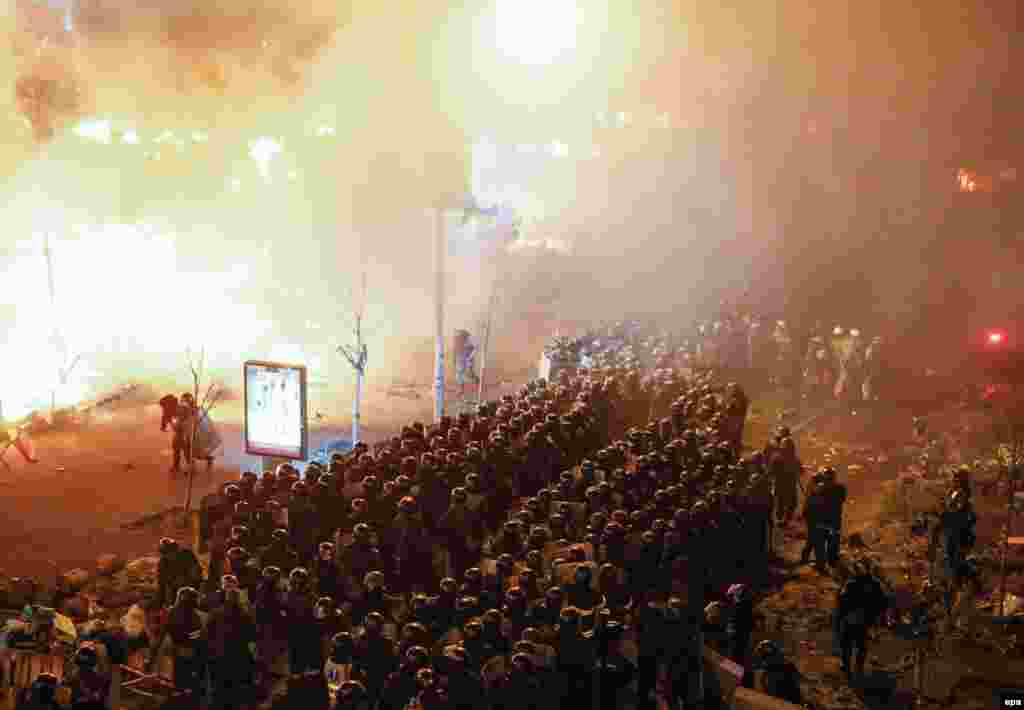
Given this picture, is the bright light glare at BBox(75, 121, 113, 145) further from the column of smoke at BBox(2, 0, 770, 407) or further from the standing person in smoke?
the standing person in smoke

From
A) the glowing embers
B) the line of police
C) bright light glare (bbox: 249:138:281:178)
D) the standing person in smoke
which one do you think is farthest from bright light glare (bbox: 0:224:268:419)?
the glowing embers

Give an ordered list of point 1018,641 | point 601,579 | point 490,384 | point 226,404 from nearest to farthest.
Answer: point 601,579 < point 1018,641 < point 226,404 < point 490,384

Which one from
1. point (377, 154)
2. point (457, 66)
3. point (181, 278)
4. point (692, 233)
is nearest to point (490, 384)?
point (377, 154)

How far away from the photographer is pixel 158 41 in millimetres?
24859

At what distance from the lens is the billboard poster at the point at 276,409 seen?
11.9 meters

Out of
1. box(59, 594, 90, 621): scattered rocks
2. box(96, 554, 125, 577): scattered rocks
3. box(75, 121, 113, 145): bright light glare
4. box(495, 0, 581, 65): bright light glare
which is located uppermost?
box(495, 0, 581, 65): bright light glare

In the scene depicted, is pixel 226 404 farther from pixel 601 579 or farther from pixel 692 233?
pixel 692 233

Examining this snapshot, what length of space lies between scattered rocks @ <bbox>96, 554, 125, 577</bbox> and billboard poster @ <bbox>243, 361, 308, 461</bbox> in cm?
206

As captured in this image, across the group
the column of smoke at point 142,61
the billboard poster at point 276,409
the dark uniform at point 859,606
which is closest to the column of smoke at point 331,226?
the column of smoke at point 142,61

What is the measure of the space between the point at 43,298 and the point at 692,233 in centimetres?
2294

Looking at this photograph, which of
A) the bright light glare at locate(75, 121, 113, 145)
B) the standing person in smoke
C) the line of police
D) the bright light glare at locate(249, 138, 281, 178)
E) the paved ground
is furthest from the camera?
the bright light glare at locate(249, 138, 281, 178)

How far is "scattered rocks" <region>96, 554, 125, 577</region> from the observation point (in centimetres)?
1079

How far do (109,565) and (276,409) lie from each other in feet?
8.34

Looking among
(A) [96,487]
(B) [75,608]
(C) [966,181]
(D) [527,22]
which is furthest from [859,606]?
(C) [966,181]
